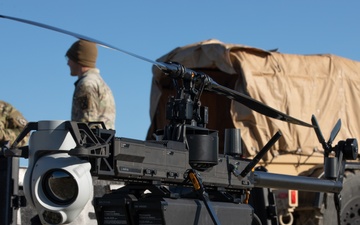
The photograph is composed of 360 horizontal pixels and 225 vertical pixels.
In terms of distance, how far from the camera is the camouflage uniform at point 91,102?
388 inches

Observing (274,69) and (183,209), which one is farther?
(274,69)

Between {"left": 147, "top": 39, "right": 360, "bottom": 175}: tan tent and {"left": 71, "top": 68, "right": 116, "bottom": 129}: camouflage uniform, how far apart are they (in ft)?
7.80

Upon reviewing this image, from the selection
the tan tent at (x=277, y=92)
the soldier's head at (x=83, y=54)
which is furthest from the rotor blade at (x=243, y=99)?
the tan tent at (x=277, y=92)

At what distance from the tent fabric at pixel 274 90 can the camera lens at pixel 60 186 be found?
6369 millimetres

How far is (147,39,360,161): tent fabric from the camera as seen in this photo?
12016mm

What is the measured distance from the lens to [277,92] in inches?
485

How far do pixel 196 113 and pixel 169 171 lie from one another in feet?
2.20

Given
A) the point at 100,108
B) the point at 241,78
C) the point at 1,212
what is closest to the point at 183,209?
the point at 1,212

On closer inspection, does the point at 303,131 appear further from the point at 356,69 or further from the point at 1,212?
the point at 1,212

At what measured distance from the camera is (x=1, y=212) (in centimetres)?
696

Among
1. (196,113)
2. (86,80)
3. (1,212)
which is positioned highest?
(86,80)

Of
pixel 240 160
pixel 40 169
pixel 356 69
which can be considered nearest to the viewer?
pixel 40 169

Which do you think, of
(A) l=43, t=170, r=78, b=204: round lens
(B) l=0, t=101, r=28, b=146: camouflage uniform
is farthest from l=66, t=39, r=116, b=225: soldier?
(A) l=43, t=170, r=78, b=204: round lens

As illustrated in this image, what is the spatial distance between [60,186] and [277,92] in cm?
711
